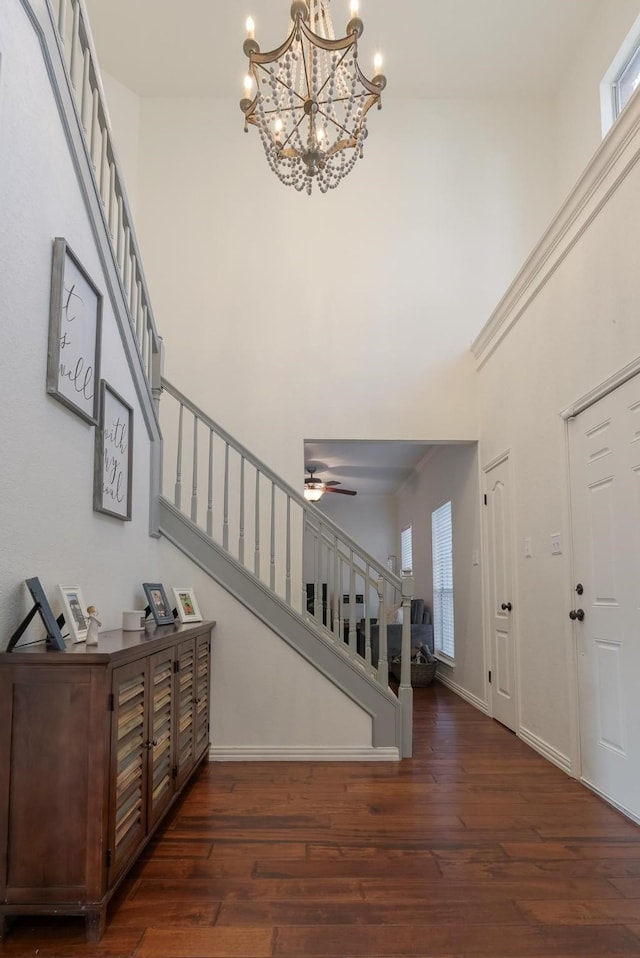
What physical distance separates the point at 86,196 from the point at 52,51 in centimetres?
54

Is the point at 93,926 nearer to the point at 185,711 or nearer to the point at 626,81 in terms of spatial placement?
the point at 185,711

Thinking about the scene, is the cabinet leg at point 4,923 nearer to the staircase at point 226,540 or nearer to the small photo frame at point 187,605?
the small photo frame at point 187,605

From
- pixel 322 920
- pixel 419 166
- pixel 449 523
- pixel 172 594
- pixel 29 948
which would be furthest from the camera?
pixel 449 523

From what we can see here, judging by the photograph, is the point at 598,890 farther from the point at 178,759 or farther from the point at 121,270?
the point at 121,270

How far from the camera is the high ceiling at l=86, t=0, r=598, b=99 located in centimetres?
560

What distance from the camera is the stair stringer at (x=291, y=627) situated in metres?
4.09

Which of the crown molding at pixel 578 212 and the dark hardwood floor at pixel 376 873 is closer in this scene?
the dark hardwood floor at pixel 376 873

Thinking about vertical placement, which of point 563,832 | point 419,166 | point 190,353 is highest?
point 419,166

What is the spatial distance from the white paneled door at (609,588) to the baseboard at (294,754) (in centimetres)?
123

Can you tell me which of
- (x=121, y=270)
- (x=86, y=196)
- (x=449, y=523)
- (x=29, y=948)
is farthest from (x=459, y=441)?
(x=29, y=948)

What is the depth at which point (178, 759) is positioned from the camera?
10.3 feet

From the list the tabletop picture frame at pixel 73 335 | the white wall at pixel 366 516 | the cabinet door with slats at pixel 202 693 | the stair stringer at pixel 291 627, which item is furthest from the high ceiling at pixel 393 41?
the white wall at pixel 366 516

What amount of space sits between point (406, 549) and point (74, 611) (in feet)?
29.2

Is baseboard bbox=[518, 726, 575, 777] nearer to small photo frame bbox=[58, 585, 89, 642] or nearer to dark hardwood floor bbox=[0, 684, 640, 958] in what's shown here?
dark hardwood floor bbox=[0, 684, 640, 958]
